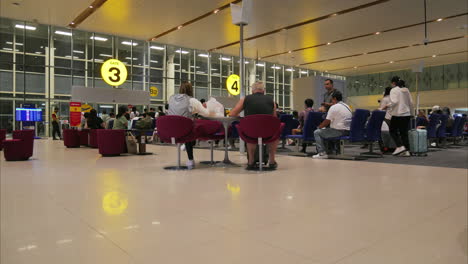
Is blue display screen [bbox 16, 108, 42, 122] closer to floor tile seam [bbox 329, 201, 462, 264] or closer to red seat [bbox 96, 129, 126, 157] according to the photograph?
red seat [bbox 96, 129, 126, 157]

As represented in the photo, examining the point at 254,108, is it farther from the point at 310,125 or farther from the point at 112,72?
the point at 112,72

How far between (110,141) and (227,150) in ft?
8.35

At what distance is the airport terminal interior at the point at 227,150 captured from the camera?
165 centimetres

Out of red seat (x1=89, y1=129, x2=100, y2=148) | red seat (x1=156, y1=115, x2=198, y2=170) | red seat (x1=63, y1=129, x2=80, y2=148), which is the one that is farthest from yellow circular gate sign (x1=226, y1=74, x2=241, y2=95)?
red seat (x1=156, y1=115, x2=198, y2=170)

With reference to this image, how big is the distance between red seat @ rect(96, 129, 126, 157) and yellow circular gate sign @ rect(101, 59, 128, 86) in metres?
4.49

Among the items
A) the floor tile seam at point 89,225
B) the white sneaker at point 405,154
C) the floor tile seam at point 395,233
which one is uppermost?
the white sneaker at point 405,154

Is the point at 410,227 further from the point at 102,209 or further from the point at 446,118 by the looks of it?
the point at 446,118

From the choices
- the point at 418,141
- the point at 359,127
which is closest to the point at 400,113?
the point at 418,141

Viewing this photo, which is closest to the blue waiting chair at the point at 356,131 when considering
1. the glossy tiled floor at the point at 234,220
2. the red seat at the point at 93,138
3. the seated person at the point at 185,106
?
the glossy tiled floor at the point at 234,220

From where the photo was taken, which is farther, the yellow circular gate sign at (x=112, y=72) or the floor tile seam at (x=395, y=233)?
the yellow circular gate sign at (x=112, y=72)

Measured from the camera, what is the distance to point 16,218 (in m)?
2.04

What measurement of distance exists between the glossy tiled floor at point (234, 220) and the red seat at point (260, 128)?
0.76 meters

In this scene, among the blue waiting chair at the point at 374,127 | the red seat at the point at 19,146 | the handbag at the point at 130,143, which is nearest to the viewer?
the red seat at the point at 19,146

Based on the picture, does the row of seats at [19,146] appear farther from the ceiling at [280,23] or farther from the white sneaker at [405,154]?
the white sneaker at [405,154]
